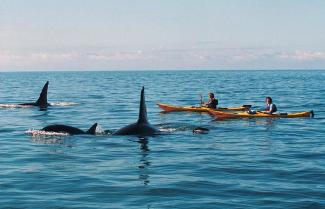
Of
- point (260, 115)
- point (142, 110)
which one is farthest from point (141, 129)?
point (260, 115)

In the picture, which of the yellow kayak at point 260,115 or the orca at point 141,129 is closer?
the orca at point 141,129

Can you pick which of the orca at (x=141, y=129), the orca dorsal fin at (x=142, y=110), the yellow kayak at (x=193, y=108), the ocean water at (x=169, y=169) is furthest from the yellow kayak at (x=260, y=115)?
the orca dorsal fin at (x=142, y=110)

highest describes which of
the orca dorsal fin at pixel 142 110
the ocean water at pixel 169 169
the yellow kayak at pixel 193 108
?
the orca dorsal fin at pixel 142 110

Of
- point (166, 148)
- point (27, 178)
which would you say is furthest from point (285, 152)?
point (27, 178)

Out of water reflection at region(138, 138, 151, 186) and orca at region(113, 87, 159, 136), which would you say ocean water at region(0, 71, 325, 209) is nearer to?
water reflection at region(138, 138, 151, 186)

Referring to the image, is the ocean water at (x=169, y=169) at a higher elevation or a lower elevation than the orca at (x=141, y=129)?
lower

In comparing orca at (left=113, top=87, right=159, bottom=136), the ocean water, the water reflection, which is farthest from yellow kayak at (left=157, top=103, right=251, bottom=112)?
the water reflection

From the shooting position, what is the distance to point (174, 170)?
15.9m

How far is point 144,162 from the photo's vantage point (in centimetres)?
1722

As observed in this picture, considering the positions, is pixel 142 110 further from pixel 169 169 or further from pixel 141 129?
pixel 169 169

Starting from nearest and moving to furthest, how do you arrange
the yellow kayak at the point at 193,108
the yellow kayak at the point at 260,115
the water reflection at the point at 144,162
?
1. the water reflection at the point at 144,162
2. the yellow kayak at the point at 260,115
3. the yellow kayak at the point at 193,108

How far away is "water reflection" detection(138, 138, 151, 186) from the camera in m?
14.6

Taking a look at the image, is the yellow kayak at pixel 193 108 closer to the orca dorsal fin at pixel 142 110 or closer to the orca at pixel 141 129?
the orca at pixel 141 129

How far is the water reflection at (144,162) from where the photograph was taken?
14.6 m
